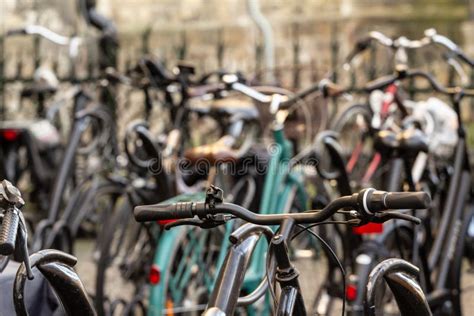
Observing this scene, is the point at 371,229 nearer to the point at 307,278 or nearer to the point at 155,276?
the point at 155,276

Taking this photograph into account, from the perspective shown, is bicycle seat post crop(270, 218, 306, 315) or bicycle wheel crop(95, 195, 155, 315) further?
→ bicycle wheel crop(95, 195, 155, 315)

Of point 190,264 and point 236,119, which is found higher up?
point 236,119

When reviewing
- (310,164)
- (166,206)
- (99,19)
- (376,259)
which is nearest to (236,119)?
(310,164)

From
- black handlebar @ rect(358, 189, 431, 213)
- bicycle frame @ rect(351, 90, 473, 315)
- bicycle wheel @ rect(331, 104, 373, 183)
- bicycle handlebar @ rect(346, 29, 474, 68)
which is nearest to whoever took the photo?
black handlebar @ rect(358, 189, 431, 213)

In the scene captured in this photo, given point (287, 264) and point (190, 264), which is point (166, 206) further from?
point (190, 264)

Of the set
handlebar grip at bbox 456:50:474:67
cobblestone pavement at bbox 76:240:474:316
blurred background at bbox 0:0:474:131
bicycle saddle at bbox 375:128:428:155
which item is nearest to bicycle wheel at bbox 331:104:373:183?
cobblestone pavement at bbox 76:240:474:316

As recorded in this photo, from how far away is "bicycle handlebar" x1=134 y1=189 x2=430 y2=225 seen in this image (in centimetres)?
307

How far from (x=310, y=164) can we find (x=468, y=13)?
40.5 feet

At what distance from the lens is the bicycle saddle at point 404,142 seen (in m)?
5.50

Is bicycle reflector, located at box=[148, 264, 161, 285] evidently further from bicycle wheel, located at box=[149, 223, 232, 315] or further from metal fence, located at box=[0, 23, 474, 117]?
metal fence, located at box=[0, 23, 474, 117]

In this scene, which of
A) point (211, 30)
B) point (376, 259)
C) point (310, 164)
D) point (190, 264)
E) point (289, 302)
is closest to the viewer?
point (289, 302)

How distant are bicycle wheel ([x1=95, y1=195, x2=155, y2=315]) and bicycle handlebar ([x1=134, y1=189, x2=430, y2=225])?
2747 millimetres

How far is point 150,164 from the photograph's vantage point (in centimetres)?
590

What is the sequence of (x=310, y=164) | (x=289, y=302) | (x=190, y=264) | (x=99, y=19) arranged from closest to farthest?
1. (x=289, y=302)
2. (x=190, y=264)
3. (x=310, y=164)
4. (x=99, y=19)
